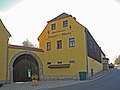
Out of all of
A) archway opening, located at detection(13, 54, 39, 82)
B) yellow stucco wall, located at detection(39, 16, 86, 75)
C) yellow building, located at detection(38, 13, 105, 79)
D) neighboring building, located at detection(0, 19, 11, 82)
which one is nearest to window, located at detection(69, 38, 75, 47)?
yellow building, located at detection(38, 13, 105, 79)

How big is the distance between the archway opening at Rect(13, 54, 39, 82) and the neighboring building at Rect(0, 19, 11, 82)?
2.31m

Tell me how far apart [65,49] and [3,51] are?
9623 millimetres

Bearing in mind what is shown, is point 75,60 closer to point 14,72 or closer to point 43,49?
point 43,49

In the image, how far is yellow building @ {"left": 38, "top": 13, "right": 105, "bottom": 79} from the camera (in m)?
29.7

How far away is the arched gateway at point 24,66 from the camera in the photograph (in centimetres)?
2783

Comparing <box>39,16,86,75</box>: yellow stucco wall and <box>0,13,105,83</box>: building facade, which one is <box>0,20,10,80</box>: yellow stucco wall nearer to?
<box>0,13,105,83</box>: building facade

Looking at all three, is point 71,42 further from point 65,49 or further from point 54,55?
point 54,55

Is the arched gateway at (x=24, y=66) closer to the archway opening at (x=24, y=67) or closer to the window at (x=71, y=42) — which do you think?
the archway opening at (x=24, y=67)

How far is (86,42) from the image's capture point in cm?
3003

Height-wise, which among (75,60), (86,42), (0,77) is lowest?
(0,77)

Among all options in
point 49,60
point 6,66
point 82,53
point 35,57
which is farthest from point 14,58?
point 82,53

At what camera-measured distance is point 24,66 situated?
2961 cm

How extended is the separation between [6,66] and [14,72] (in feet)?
7.35

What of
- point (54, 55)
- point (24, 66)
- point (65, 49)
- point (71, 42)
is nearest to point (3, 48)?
point (24, 66)
